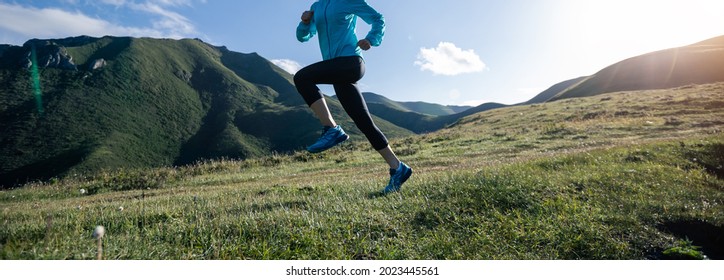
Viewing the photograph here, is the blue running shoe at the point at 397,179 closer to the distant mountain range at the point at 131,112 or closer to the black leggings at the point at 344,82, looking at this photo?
the black leggings at the point at 344,82

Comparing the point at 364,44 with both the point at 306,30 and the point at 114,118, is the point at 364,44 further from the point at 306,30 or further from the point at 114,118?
the point at 114,118

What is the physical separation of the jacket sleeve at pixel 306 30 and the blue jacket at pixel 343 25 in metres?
0.35

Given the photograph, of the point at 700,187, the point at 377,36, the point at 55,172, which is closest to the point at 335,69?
the point at 377,36

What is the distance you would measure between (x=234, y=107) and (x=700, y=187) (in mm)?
197279

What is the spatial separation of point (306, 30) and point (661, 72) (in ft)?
531

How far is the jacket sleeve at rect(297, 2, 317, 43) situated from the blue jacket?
0.35 metres

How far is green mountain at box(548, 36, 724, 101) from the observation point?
112 metres

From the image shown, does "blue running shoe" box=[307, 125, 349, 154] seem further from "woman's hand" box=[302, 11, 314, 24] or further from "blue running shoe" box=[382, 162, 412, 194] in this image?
"woman's hand" box=[302, 11, 314, 24]

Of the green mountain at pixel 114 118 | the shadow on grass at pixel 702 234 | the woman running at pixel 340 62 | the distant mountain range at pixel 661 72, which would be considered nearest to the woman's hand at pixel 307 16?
the woman running at pixel 340 62

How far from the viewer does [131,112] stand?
148 m

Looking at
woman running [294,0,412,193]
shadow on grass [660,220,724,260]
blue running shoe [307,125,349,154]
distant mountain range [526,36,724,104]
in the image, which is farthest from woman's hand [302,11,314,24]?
distant mountain range [526,36,724,104]

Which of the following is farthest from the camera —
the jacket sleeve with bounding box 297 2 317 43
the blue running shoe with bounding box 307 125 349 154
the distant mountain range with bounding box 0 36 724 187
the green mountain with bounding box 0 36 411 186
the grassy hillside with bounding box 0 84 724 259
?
the green mountain with bounding box 0 36 411 186

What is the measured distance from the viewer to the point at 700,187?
520cm

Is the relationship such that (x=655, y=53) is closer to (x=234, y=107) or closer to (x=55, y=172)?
(x=234, y=107)
